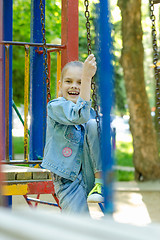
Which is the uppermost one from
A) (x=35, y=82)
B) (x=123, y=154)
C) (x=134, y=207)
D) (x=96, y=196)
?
(x=35, y=82)

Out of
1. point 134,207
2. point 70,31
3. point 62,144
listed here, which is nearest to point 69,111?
point 62,144

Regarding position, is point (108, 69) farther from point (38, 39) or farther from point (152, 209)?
point (152, 209)

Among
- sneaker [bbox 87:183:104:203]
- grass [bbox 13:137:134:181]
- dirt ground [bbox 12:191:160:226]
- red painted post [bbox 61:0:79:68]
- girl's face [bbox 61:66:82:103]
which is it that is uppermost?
red painted post [bbox 61:0:79:68]

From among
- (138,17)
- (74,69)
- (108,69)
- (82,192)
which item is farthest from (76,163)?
(138,17)

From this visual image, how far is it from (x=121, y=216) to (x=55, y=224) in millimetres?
5810

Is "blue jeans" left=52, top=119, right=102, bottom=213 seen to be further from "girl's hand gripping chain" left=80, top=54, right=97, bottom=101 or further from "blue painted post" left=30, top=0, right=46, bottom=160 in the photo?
"blue painted post" left=30, top=0, right=46, bottom=160

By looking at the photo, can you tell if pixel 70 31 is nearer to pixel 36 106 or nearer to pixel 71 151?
pixel 36 106

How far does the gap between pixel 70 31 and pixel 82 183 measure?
1696 mm

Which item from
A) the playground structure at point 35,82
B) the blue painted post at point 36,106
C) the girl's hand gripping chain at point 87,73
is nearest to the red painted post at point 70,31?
the playground structure at point 35,82

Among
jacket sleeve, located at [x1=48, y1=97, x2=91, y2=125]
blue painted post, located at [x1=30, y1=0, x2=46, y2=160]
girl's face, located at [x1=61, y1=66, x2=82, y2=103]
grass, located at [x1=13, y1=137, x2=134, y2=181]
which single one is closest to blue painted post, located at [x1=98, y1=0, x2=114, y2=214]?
jacket sleeve, located at [x1=48, y1=97, x2=91, y2=125]

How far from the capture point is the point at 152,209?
687 cm

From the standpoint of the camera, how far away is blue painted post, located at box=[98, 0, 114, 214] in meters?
1.10

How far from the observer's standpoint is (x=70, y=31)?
3600mm

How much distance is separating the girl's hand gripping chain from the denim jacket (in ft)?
1.07
